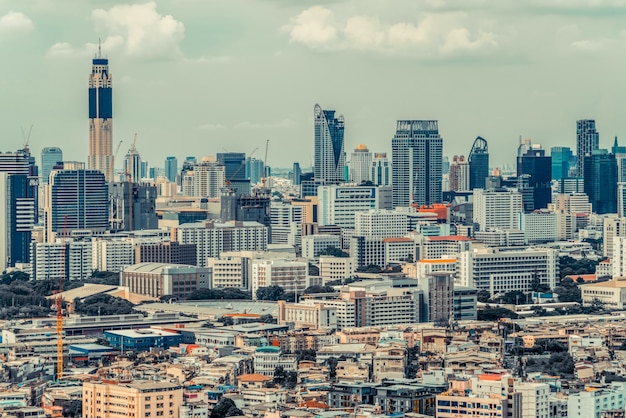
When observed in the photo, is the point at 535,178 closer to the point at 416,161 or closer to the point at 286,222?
the point at 416,161

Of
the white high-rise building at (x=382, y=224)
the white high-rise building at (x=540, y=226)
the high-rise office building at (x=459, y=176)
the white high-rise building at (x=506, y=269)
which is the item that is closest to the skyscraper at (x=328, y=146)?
the high-rise office building at (x=459, y=176)

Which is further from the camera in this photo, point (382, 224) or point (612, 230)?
point (382, 224)

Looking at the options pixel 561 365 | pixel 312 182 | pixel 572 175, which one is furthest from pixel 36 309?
pixel 572 175

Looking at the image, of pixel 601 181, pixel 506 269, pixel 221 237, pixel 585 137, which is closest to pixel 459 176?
pixel 585 137

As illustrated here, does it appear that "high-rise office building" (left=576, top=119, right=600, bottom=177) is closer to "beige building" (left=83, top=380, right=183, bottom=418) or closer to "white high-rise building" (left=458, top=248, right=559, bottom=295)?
"white high-rise building" (left=458, top=248, right=559, bottom=295)

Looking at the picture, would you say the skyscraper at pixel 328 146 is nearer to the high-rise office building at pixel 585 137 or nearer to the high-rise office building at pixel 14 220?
the high-rise office building at pixel 585 137

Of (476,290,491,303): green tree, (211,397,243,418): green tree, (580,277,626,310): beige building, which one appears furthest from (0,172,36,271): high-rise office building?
(211,397,243,418): green tree

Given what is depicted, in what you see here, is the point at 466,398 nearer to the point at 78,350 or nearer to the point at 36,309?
the point at 78,350
